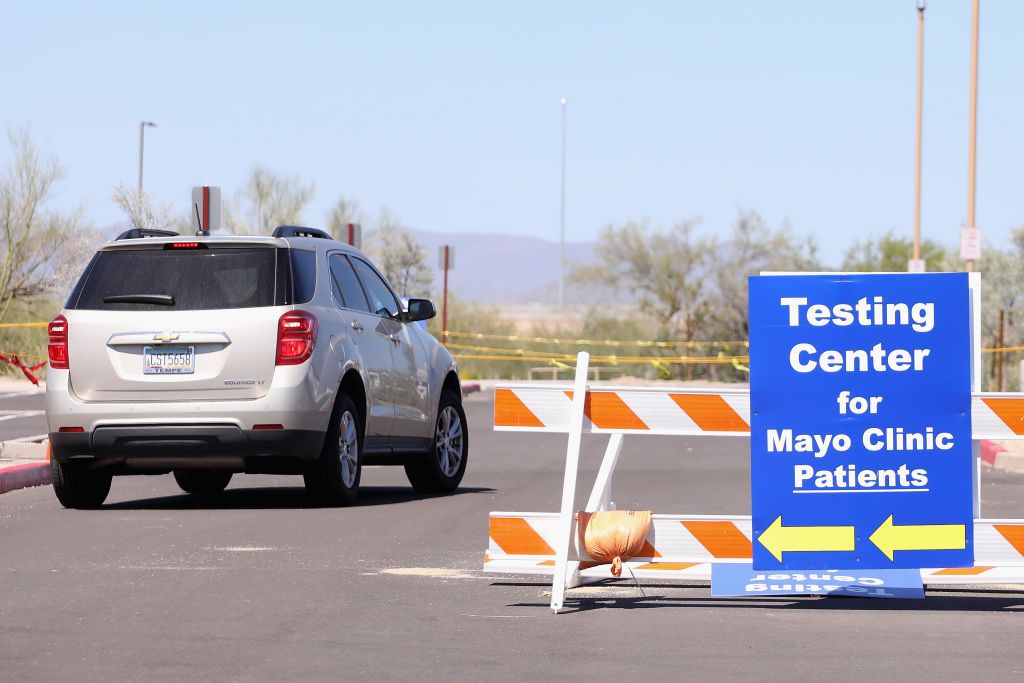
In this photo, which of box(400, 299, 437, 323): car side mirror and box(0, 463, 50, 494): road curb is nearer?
box(400, 299, 437, 323): car side mirror

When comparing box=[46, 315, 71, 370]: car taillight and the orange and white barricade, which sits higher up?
box=[46, 315, 71, 370]: car taillight

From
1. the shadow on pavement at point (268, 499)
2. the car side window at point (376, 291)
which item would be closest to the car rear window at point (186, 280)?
the car side window at point (376, 291)

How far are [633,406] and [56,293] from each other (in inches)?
1370

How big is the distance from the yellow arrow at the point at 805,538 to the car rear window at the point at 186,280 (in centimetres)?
509

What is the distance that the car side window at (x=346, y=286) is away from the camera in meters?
13.6

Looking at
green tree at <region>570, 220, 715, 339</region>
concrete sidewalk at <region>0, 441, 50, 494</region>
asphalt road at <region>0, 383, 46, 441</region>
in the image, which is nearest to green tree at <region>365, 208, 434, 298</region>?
green tree at <region>570, 220, 715, 339</region>

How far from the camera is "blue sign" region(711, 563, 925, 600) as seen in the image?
854 centimetres

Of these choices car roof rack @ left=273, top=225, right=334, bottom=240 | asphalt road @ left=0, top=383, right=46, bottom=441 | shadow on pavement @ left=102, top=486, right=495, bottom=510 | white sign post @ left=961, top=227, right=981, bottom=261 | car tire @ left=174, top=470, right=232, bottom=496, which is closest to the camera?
car roof rack @ left=273, top=225, right=334, bottom=240

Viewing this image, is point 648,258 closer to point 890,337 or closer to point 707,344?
point 707,344

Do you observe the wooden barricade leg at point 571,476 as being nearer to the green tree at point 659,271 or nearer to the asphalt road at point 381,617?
the asphalt road at point 381,617

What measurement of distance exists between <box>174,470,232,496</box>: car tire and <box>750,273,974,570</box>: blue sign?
722 centimetres

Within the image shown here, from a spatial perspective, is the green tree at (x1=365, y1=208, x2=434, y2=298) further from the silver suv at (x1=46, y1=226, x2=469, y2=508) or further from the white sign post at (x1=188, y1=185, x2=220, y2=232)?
the silver suv at (x1=46, y1=226, x2=469, y2=508)

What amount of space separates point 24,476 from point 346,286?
3.39 metres

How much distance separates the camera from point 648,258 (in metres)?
50.1
